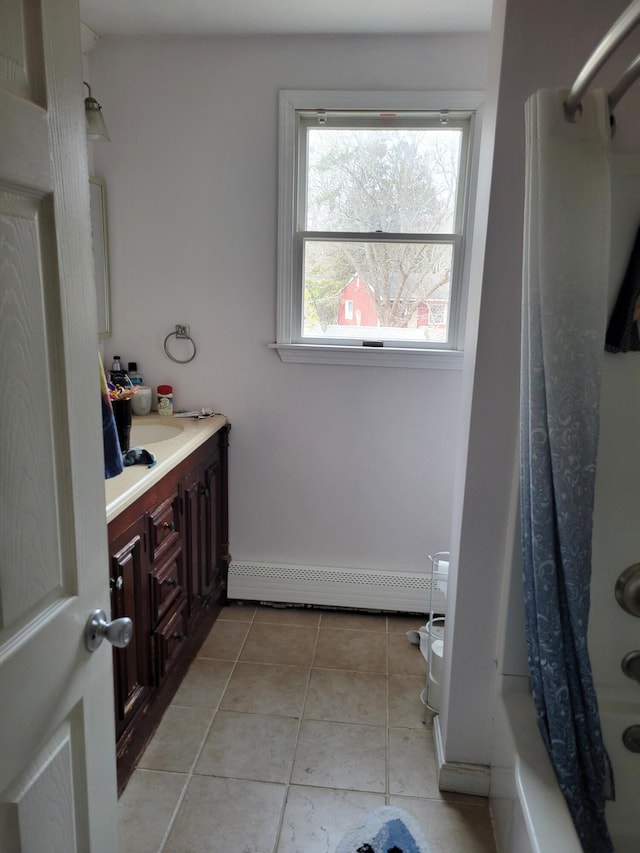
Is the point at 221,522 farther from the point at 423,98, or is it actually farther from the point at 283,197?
the point at 423,98

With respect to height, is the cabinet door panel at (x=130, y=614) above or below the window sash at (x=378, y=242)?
below

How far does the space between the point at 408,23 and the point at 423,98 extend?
26 centimetres

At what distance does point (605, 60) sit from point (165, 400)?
6.91ft

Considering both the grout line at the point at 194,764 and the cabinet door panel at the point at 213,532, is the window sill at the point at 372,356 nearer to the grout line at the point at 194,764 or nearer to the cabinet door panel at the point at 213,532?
the cabinet door panel at the point at 213,532

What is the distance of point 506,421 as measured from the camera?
5.45ft

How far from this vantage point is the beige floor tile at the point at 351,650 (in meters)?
2.51

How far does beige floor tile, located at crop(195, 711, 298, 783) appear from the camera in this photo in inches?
76.2

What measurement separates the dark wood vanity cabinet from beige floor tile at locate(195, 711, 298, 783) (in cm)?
22

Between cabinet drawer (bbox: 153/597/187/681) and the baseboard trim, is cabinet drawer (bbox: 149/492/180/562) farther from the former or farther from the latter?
the baseboard trim

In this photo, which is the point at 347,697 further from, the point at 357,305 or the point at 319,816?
the point at 357,305

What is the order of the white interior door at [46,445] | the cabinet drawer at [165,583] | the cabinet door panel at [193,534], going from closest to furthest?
the white interior door at [46,445] → the cabinet drawer at [165,583] → the cabinet door panel at [193,534]

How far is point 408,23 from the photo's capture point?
2314 mm

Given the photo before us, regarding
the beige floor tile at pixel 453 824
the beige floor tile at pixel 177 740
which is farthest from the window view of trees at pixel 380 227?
the beige floor tile at pixel 453 824

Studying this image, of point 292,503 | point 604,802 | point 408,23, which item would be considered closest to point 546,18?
point 408,23
